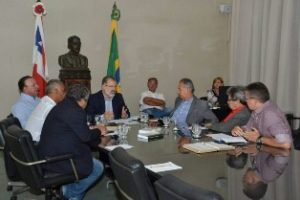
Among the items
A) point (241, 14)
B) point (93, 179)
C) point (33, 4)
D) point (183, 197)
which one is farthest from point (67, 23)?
point (183, 197)

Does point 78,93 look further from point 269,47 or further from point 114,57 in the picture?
point 269,47

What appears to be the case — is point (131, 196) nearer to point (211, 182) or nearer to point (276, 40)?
point (211, 182)

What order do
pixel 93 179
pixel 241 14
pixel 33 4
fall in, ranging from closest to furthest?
pixel 93 179, pixel 33 4, pixel 241 14

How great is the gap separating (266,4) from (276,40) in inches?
29.1

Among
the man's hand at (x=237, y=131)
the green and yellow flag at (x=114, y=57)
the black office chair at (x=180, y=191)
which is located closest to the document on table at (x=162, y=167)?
the black office chair at (x=180, y=191)

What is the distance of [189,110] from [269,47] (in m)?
3.57

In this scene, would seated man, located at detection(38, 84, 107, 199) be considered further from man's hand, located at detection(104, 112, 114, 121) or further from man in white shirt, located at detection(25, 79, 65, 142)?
man's hand, located at detection(104, 112, 114, 121)

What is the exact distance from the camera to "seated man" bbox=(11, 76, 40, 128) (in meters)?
4.00

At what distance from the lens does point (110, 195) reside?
13.1ft

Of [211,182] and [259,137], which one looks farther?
[259,137]

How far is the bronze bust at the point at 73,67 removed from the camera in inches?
233

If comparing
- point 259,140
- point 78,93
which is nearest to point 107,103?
point 78,93

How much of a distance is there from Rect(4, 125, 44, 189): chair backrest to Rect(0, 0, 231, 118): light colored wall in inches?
144

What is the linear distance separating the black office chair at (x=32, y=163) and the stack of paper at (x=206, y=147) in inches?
37.8
